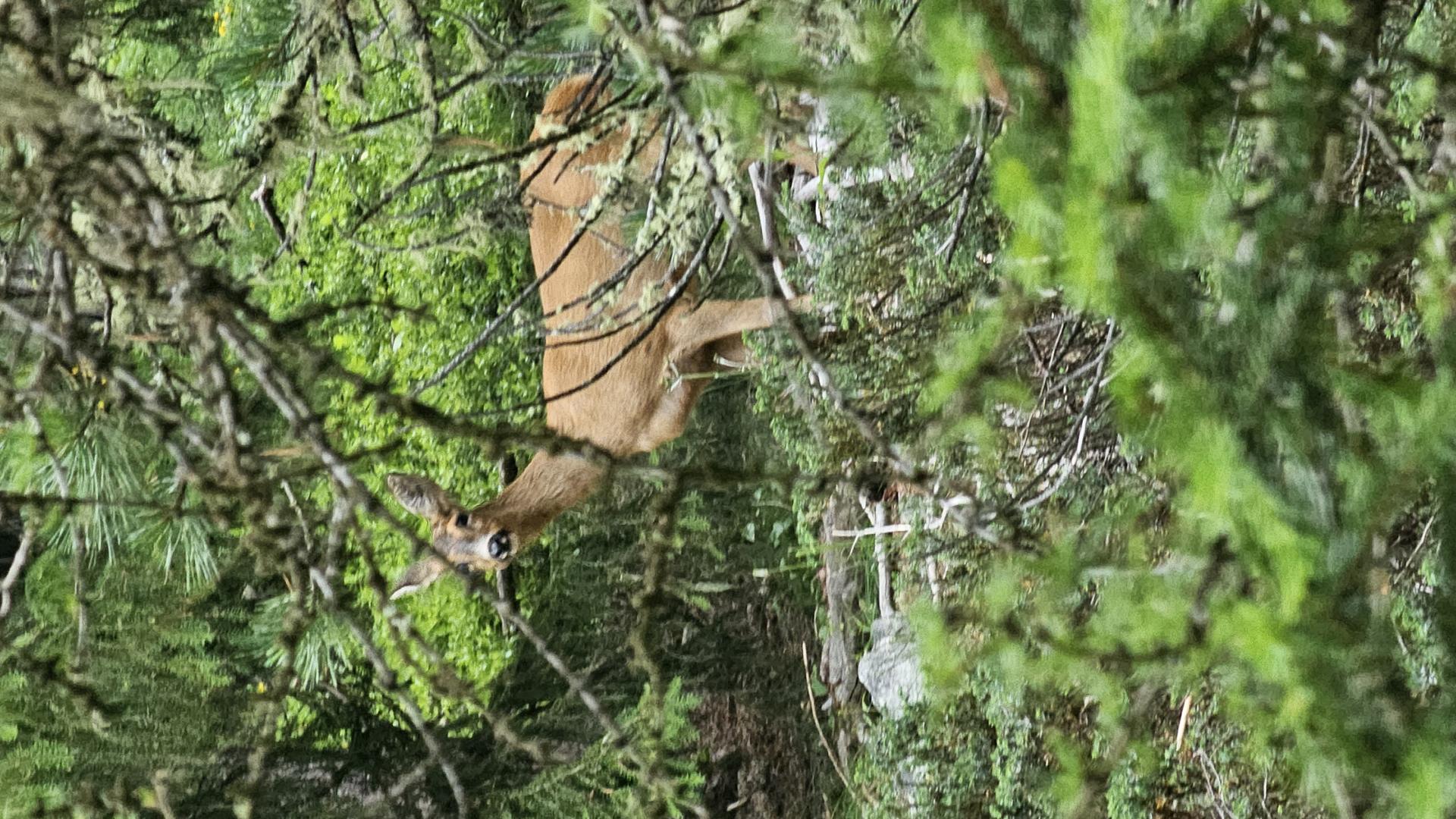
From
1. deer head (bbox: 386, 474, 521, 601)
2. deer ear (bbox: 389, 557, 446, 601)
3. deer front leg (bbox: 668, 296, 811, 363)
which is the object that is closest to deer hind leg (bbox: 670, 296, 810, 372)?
deer front leg (bbox: 668, 296, 811, 363)

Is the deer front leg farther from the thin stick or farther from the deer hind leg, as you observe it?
the thin stick

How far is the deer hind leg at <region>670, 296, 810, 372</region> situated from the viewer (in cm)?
179

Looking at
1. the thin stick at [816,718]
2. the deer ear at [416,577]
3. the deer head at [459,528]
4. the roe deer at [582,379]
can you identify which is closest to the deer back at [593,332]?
the roe deer at [582,379]

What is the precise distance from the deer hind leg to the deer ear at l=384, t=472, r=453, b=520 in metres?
0.45

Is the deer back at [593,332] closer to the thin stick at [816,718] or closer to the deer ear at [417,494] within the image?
the deer ear at [417,494]

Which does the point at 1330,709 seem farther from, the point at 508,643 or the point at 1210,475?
the point at 508,643

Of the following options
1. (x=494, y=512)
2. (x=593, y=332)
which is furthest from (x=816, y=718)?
(x=593, y=332)

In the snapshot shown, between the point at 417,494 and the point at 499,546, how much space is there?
0.16 meters

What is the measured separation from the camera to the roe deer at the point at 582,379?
1.78m

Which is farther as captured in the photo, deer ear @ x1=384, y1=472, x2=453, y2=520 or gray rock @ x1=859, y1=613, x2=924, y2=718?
gray rock @ x1=859, y1=613, x2=924, y2=718

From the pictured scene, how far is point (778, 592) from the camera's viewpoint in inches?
114

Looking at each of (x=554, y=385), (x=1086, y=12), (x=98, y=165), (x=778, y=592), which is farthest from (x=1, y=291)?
(x=778, y=592)

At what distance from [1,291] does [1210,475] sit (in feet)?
2.29

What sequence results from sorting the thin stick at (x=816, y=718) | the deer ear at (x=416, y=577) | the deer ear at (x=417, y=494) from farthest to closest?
1. the thin stick at (x=816, y=718)
2. the deer ear at (x=416, y=577)
3. the deer ear at (x=417, y=494)
